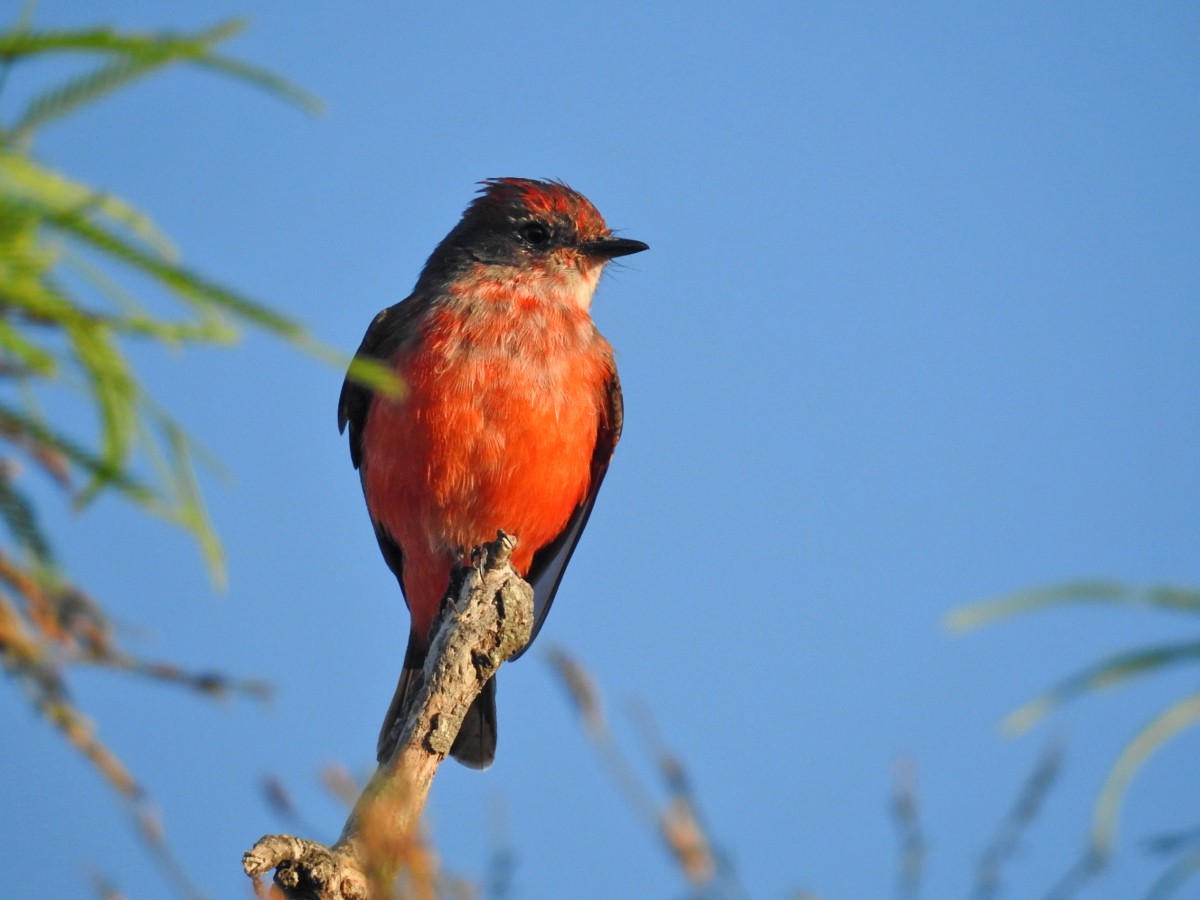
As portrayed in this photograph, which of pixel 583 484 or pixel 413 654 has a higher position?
pixel 583 484

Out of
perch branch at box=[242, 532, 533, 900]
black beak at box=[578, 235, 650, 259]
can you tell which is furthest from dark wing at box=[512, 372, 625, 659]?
perch branch at box=[242, 532, 533, 900]

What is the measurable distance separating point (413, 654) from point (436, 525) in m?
0.82

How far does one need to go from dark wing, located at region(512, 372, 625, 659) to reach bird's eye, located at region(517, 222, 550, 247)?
128cm

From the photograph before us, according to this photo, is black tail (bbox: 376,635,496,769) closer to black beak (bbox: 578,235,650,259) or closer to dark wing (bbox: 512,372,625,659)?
dark wing (bbox: 512,372,625,659)

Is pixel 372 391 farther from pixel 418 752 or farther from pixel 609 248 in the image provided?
pixel 418 752

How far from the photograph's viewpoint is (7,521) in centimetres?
151

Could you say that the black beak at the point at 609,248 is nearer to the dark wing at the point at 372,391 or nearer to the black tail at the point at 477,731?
the dark wing at the point at 372,391

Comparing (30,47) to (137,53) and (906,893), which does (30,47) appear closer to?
(137,53)

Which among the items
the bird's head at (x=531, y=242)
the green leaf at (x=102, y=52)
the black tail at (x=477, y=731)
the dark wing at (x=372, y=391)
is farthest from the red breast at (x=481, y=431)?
the green leaf at (x=102, y=52)

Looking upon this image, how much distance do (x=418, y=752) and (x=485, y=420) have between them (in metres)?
2.73

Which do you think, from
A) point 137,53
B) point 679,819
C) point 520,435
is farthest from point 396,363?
point 137,53

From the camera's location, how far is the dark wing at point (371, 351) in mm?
7258

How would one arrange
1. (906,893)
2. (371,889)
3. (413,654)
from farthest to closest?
1. (413,654)
2. (371,889)
3. (906,893)

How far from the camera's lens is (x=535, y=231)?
8.16m
